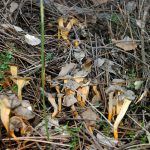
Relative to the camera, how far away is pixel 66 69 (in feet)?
7.89

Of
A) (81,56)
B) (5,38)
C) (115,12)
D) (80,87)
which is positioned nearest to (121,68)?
(81,56)

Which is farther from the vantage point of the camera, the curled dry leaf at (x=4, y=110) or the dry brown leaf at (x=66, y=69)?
the dry brown leaf at (x=66, y=69)

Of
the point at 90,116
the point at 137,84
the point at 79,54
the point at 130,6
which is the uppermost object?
the point at 130,6

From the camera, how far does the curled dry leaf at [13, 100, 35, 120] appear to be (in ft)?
6.29

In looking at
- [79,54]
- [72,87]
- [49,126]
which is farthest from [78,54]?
[49,126]

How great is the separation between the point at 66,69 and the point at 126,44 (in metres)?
0.62

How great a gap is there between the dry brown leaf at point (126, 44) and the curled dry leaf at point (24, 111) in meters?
1.08

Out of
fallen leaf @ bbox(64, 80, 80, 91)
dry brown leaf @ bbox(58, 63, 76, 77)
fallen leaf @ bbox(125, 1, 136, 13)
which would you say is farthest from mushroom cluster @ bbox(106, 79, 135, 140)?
fallen leaf @ bbox(125, 1, 136, 13)

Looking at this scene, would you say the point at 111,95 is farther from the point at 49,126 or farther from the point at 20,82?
the point at 20,82

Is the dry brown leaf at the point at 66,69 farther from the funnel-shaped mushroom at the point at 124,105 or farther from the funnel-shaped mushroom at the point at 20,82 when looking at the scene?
the funnel-shaped mushroom at the point at 124,105

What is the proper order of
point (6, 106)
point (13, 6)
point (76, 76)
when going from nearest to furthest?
point (6, 106) < point (76, 76) < point (13, 6)

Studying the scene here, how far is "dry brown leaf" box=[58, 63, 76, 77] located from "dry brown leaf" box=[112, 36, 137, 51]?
1.65 feet

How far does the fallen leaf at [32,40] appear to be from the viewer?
267 centimetres

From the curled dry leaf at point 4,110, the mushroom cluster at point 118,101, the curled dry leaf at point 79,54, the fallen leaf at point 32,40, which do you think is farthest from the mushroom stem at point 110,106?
the fallen leaf at point 32,40
